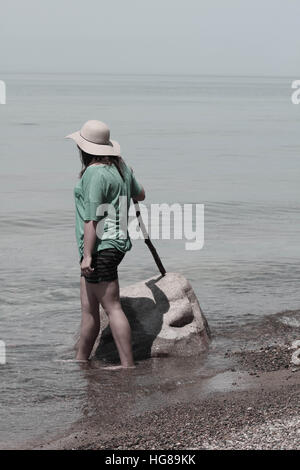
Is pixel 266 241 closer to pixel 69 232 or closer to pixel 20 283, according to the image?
pixel 69 232

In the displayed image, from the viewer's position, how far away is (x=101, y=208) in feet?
22.4

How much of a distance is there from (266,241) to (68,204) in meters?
4.71

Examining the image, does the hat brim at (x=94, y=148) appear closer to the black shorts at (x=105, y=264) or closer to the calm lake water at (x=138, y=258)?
the black shorts at (x=105, y=264)

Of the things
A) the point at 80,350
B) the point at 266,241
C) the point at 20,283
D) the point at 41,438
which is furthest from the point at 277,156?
the point at 41,438

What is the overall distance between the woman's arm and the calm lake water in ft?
3.13

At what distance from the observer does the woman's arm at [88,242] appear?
6.79m

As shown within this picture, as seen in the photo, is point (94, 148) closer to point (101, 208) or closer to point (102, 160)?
point (102, 160)

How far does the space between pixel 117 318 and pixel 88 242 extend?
75 centimetres

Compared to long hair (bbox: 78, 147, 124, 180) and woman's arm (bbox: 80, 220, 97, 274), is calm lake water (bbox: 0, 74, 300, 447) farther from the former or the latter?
long hair (bbox: 78, 147, 124, 180)

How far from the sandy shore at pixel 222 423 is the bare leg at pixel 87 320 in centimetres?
110

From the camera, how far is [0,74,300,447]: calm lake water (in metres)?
6.97

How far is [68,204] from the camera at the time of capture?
55.5 ft
